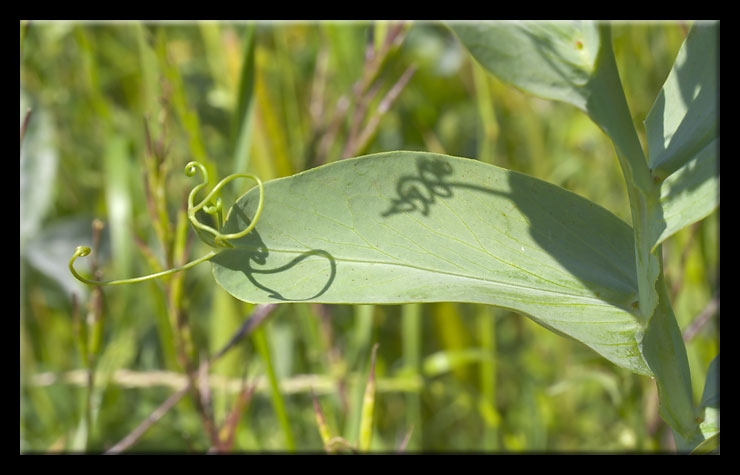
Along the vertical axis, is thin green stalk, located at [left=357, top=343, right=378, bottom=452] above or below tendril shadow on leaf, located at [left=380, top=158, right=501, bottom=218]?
below

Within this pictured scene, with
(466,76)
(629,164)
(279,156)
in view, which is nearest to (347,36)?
(279,156)

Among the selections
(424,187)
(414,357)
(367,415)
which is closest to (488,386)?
(414,357)

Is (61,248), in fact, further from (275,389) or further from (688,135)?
(688,135)

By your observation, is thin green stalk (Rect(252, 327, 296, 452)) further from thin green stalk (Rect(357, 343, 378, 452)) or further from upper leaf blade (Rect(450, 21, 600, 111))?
upper leaf blade (Rect(450, 21, 600, 111))

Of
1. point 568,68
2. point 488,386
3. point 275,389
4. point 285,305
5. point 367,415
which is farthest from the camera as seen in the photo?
point 488,386

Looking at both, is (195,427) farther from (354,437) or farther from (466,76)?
(466,76)

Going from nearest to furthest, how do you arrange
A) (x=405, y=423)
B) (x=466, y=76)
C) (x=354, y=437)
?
1. (x=354, y=437)
2. (x=405, y=423)
3. (x=466, y=76)

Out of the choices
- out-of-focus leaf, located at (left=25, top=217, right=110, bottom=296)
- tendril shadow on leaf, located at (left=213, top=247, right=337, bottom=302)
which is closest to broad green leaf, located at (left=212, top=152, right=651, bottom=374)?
tendril shadow on leaf, located at (left=213, top=247, right=337, bottom=302)
